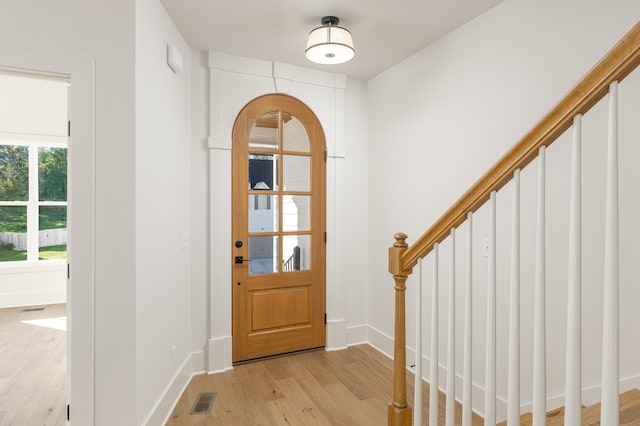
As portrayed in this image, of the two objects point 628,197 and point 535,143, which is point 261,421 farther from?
point 628,197

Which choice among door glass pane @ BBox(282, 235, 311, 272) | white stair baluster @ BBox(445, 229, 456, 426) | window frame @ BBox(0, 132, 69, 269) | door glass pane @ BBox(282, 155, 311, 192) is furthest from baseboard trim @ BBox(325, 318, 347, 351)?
window frame @ BBox(0, 132, 69, 269)

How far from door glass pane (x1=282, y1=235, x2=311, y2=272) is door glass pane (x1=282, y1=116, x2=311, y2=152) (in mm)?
836

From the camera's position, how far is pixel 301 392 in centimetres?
259

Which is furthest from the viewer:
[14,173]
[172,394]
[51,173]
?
[51,173]

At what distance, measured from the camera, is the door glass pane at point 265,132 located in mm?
3158

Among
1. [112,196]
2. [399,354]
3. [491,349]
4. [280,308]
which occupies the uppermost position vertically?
[112,196]

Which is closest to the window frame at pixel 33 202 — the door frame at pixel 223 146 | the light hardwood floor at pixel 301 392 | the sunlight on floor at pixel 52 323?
the sunlight on floor at pixel 52 323

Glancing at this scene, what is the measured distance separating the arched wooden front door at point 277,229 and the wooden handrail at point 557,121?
204 cm

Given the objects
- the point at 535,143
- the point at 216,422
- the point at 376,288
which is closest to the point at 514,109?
the point at 535,143

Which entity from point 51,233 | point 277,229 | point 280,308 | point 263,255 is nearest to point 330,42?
point 277,229

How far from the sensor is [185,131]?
9.29 feet

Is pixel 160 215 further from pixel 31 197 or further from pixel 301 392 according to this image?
pixel 31 197

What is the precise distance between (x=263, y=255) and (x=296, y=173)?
82 cm

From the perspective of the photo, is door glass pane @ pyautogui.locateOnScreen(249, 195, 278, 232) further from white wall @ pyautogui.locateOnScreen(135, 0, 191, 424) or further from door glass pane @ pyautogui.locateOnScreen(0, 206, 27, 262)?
door glass pane @ pyautogui.locateOnScreen(0, 206, 27, 262)
